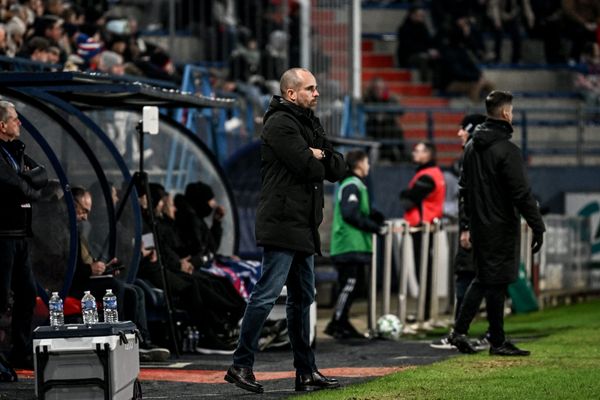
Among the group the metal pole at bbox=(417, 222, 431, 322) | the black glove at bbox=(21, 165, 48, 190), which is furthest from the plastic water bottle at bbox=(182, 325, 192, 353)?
the metal pole at bbox=(417, 222, 431, 322)

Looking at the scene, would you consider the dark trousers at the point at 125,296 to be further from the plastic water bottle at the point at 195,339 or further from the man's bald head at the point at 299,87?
the man's bald head at the point at 299,87

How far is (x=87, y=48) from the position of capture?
2053 centimetres

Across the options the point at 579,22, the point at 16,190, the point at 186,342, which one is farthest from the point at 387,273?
Result: the point at 579,22

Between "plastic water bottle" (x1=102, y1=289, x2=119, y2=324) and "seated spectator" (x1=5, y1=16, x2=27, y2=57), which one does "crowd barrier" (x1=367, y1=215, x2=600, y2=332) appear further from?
"plastic water bottle" (x1=102, y1=289, x2=119, y2=324)

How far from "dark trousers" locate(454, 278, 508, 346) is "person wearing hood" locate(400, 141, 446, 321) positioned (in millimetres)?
4422

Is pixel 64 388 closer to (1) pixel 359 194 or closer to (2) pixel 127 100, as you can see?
(2) pixel 127 100

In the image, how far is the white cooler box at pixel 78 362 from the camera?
9.97 meters

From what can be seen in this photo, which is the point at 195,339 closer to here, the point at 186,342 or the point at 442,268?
the point at 186,342

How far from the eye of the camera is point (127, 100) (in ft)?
50.6

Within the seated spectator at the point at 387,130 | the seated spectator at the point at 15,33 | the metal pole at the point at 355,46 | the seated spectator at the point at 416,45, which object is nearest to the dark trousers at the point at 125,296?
the seated spectator at the point at 15,33

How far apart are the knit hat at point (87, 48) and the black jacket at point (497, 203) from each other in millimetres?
8081

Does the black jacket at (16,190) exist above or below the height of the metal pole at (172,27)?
below

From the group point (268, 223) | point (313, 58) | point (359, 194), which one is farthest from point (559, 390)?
point (313, 58)

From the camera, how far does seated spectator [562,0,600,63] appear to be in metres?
31.6
